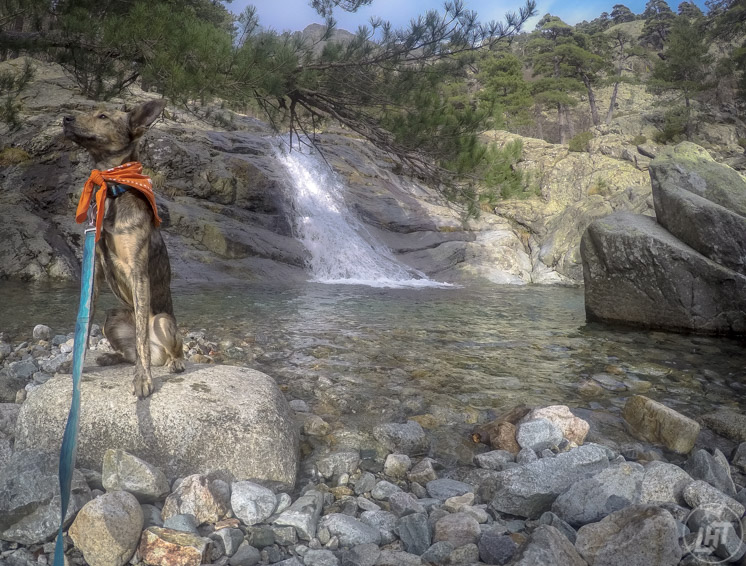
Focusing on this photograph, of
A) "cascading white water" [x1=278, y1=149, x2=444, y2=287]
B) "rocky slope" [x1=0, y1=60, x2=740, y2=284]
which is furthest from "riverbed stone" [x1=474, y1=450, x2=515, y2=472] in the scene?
"cascading white water" [x1=278, y1=149, x2=444, y2=287]

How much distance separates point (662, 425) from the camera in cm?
372

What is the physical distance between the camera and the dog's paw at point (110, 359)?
3.44m

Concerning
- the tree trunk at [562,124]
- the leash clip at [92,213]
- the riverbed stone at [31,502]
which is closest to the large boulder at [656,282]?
the leash clip at [92,213]

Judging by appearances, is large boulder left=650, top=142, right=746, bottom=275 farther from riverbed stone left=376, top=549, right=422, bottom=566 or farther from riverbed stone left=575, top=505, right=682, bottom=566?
riverbed stone left=376, top=549, right=422, bottom=566

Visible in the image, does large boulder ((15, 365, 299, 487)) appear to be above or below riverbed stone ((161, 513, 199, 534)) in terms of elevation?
above

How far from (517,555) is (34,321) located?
25.2 feet

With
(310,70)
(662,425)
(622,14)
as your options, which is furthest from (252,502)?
(622,14)

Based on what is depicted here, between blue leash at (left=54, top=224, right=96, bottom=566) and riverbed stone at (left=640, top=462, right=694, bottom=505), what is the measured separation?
8.40 feet

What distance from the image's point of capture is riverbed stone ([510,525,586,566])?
1.92 metres

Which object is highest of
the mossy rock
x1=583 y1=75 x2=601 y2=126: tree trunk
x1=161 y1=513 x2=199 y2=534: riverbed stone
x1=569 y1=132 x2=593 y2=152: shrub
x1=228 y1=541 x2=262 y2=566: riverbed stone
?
x1=583 y1=75 x2=601 y2=126: tree trunk

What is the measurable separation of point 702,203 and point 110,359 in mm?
9037

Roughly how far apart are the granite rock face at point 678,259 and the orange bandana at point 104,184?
308 inches

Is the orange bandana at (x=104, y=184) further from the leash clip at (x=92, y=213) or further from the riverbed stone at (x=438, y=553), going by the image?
the riverbed stone at (x=438, y=553)

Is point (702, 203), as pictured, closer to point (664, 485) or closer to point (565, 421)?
point (565, 421)
